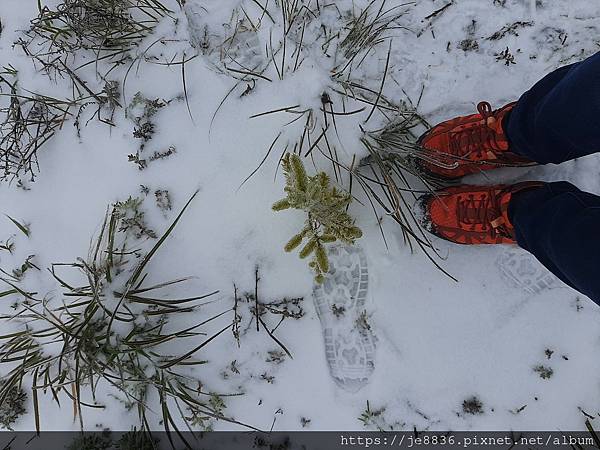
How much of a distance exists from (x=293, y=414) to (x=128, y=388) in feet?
2.57

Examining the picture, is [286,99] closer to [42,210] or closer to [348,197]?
[348,197]

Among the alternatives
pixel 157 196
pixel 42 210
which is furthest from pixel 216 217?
A: pixel 42 210

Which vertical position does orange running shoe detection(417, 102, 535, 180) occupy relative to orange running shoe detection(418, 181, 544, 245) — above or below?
above

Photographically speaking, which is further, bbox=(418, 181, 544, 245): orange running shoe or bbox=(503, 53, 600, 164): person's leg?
bbox=(418, 181, 544, 245): orange running shoe

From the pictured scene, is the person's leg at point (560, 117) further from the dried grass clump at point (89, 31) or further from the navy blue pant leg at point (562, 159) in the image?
the dried grass clump at point (89, 31)

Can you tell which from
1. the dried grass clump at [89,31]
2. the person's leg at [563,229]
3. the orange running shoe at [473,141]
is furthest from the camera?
the dried grass clump at [89,31]

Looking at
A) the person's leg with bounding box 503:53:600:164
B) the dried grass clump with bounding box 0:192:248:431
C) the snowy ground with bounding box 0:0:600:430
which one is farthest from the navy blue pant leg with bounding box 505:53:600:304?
the dried grass clump with bounding box 0:192:248:431

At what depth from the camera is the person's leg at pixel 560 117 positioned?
59.1 inches

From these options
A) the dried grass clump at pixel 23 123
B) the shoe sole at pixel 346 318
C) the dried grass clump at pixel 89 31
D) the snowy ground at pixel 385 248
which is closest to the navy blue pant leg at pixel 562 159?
the snowy ground at pixel 385 248

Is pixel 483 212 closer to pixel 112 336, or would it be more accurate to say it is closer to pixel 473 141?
pixel 473 141

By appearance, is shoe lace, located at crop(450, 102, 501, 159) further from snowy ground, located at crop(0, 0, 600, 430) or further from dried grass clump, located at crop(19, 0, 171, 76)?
dried grass clump, located at crop(19, 0, 171, 76)

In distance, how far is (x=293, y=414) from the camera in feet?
7.55

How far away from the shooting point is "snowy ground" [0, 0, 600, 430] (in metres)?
2.20

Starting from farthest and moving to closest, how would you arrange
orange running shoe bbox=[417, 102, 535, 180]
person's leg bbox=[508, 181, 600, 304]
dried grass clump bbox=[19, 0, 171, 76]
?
dried grass clump bbox=[19, 0, 171, 76] < orange running shoe bbox=[417, 102, 535, 180] < person's leg bbox=[508, 181, 600, 304]
